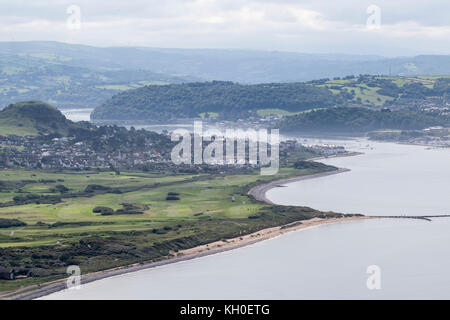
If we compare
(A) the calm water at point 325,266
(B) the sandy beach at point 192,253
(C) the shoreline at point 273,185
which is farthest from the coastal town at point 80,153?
(B) the sandy beach at point 192,253

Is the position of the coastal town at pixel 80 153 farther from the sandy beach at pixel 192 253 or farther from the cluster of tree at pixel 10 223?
the cluster of tree at pixel 10 223

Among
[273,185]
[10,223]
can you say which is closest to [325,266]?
[10,223]

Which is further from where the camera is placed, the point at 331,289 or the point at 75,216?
the point at 75,216

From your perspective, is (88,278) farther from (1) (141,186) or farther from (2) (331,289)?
(1) (141,186)

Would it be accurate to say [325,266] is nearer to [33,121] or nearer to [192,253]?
[192,253]

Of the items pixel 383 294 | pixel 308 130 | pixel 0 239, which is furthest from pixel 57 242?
pixel 308 130
